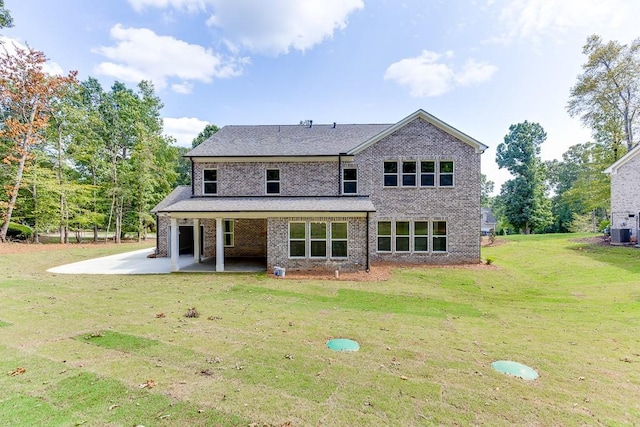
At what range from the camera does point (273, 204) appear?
1562 centimetres

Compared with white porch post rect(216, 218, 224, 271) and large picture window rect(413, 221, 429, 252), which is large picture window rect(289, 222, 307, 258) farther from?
large picture window rect(413, 221, 429, 252)

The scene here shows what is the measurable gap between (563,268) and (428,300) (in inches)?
397

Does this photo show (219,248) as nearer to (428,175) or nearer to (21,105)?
(428,175)

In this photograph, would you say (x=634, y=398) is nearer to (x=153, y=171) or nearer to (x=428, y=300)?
(x=428, y=300)

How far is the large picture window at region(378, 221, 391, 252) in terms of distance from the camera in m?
17.2

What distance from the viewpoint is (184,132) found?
50312mm

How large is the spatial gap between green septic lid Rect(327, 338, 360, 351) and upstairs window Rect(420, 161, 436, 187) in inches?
509

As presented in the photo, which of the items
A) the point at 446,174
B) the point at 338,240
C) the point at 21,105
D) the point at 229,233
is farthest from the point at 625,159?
the point at 21,105

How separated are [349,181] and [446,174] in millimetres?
5722

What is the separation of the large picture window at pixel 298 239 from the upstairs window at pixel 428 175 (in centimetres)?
775

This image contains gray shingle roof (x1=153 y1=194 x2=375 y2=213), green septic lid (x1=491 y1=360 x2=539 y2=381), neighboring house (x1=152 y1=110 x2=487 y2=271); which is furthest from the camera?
neighboring house (x1=152 y1=110 x2=487 y2=271)

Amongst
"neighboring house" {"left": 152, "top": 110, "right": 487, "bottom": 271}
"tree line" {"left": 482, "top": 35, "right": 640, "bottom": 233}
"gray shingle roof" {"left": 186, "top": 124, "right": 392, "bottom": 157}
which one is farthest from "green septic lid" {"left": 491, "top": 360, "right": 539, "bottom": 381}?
"tree line" {"left": 482, "top": 35, "right": 640, "bottom": 233}

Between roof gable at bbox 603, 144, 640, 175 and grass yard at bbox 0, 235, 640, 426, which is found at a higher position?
roof gable at bbox 603, 144, 640, 175

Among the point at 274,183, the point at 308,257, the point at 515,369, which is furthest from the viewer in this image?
the point at 274,183
